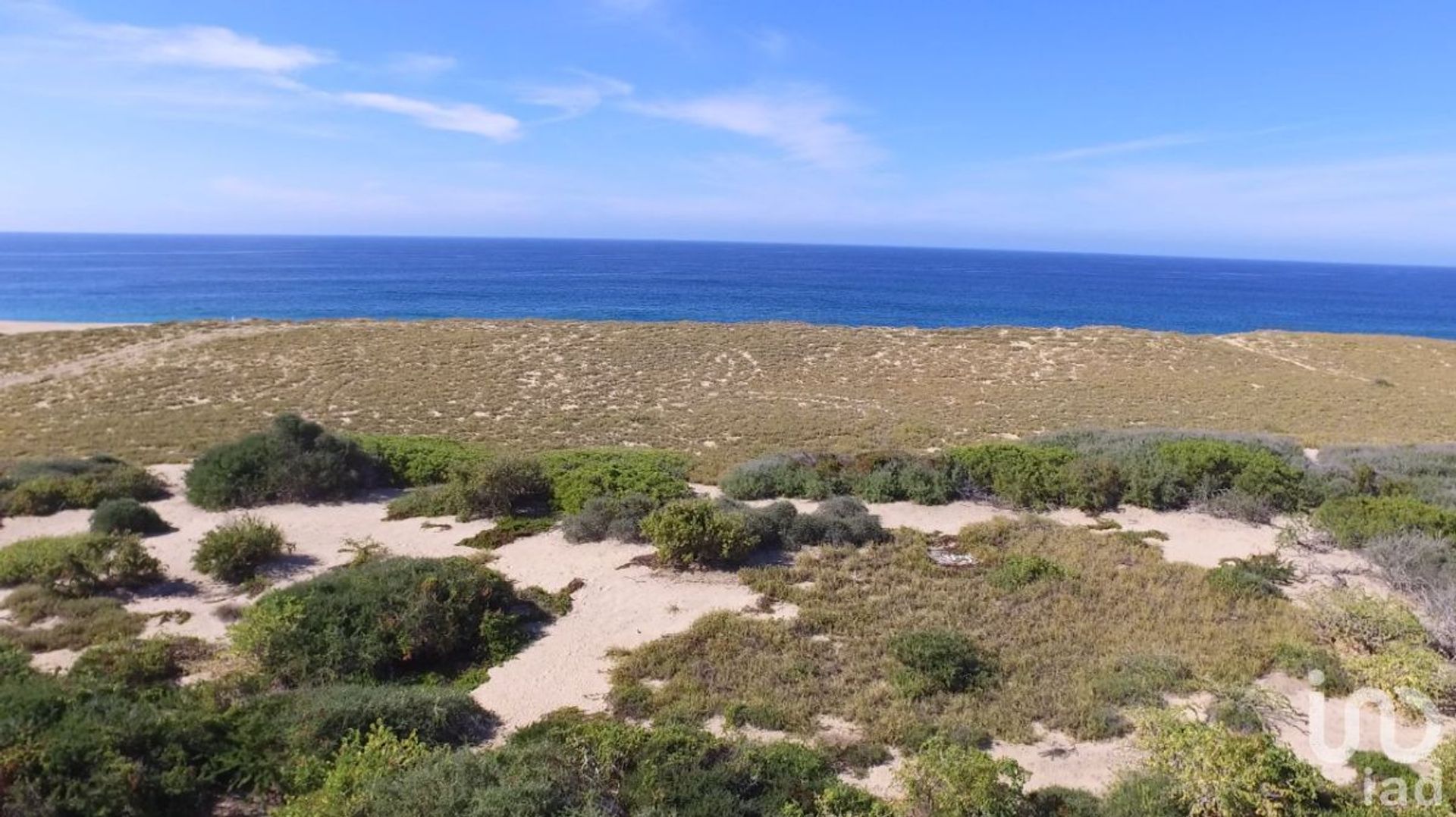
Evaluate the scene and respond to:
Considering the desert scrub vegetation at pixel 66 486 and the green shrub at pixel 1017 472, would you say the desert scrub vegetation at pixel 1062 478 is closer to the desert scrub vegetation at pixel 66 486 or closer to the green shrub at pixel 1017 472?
the green shrub at pixel 1017 472

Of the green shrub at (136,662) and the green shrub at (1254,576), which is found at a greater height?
the green shrub at (1254,576)

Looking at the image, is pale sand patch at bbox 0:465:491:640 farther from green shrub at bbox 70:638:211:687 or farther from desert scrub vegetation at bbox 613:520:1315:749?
desert scrub vegetation at bbox 613:520:1315:749

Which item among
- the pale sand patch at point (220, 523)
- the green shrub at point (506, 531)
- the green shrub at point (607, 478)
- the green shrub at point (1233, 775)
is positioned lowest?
the pale sand patch at point (220, 523)

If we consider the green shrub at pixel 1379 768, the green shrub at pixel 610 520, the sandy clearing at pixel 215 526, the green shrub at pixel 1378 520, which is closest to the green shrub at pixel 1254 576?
the green shrub at pixel 1378 520

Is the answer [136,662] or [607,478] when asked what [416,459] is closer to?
[607,478]

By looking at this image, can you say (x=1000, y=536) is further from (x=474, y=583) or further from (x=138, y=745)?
(x=138, y=745)

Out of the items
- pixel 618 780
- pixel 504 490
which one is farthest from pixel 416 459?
pixel 618 780

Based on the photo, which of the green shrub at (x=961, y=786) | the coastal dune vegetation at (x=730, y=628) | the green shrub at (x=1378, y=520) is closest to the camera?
the green shrub at (x=961, y=786)
